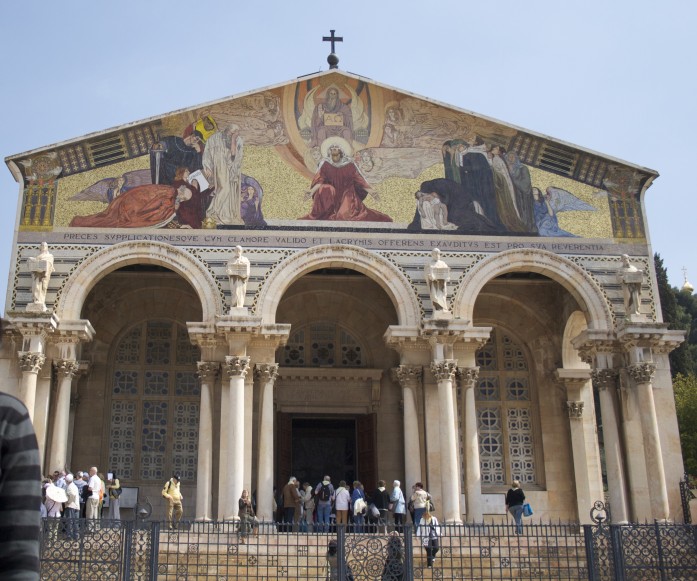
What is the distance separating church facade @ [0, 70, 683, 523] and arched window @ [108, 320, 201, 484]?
Answer: 0.05m

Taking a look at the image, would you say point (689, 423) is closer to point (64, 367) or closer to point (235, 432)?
point (235, 432)

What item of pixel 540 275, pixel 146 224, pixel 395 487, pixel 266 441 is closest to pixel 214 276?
pixel 146 224

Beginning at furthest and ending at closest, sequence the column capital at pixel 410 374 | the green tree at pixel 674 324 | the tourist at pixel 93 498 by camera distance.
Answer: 1. the green tree at pixel 674 324
2. the column capital at pixel 410 374
3. the tourist at pixel 93 498

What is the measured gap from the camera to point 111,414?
886 inches

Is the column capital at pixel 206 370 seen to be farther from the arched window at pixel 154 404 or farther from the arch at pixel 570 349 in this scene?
the arch at pixel 570 349

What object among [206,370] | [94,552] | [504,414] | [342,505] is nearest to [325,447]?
[504,414]

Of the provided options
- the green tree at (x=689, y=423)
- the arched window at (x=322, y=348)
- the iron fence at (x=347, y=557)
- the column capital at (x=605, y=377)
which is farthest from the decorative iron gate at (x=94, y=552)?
the green tree at (x=689, y=423)

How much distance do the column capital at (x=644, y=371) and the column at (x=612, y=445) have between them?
1.80 feet

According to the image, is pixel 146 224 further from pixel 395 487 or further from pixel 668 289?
pixel 668 289

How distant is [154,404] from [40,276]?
512cm

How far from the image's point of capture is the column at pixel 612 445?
19625mm

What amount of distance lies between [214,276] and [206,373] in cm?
225

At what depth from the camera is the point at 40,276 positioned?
19.4 meters

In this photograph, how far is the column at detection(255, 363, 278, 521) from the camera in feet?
62.1
